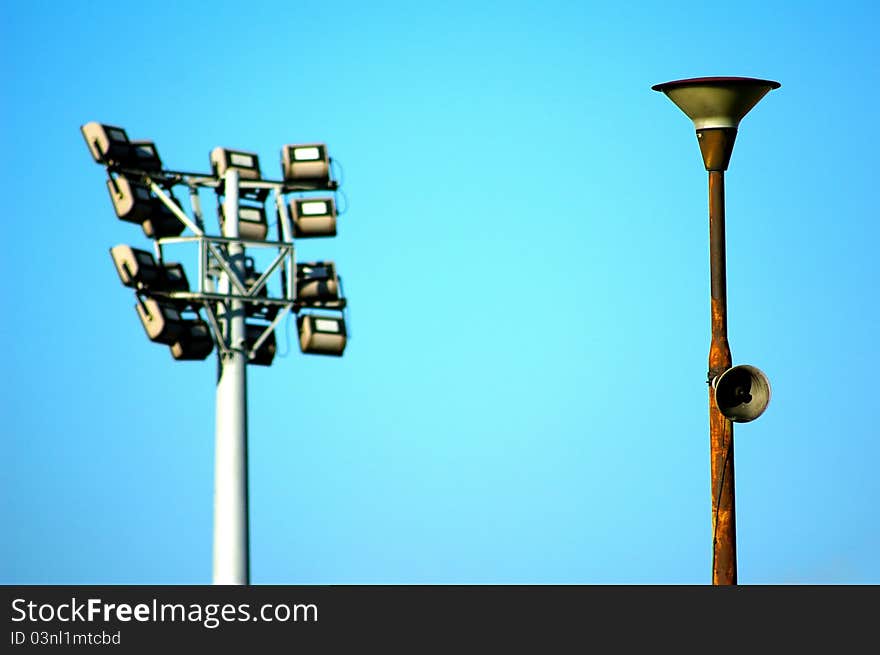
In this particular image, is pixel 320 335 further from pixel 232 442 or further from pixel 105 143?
pixel 105 143

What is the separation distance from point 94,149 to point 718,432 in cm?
1380

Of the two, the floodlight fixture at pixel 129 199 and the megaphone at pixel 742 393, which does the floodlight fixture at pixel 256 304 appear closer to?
the floodlight fixture at pixel 129 199

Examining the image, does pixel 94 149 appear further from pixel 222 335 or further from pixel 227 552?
pixel 227 552

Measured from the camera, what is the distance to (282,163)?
2781 cm

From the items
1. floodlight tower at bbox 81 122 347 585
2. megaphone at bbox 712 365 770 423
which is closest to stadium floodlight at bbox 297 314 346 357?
floodlight tower at bbox 81 122 347 585

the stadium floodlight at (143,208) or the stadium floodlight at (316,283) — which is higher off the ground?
the stadium floodlight at (143,208)

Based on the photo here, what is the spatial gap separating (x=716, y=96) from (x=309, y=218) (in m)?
12.7

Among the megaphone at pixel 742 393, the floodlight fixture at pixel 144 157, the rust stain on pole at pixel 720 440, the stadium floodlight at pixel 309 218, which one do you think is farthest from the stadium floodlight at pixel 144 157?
the megaphone at pixel 742 393

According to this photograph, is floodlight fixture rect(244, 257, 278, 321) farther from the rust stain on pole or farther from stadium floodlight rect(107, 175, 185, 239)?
the rust stain on pole

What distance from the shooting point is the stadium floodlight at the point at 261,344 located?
26938mm

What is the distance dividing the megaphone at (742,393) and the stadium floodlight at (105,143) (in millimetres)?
13633

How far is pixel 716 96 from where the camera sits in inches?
606

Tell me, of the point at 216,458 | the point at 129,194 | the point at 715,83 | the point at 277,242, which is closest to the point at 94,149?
the point at 129,194

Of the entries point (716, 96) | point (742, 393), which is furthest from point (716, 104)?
point (742, 393)
